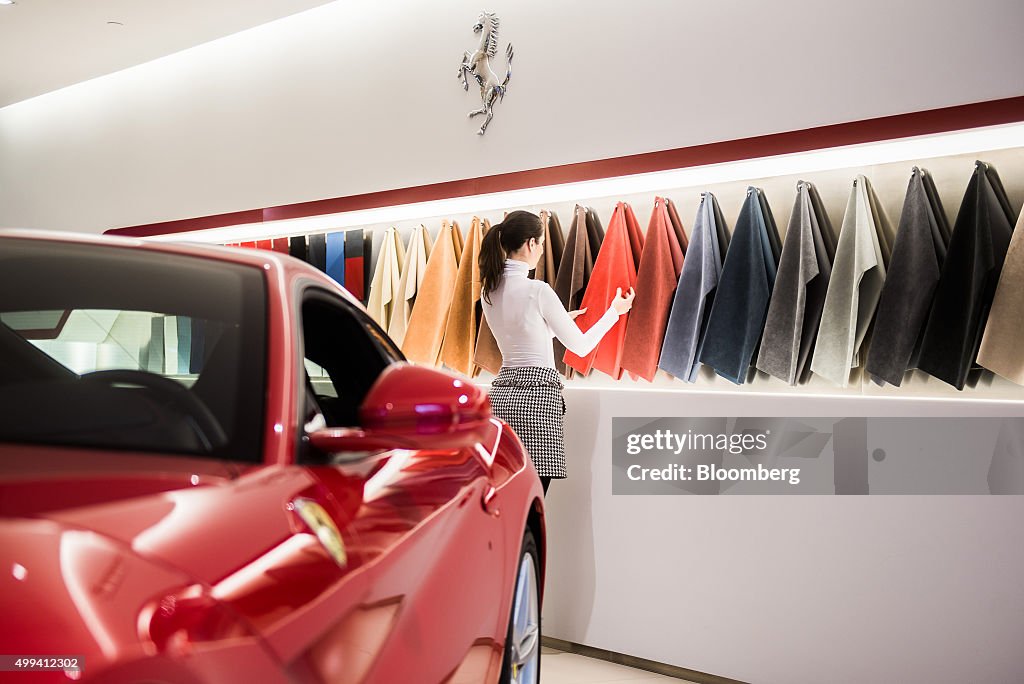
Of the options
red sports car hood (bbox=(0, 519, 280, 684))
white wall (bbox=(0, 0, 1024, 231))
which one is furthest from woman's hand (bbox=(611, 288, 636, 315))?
red sports car hood (bbox=(0, 519, 280, 684))

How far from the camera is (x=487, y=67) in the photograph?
4.41 m

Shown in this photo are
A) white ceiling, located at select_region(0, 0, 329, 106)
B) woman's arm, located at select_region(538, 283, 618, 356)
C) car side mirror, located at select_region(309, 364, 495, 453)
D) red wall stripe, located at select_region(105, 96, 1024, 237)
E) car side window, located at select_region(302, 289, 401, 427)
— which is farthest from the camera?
white ceiling, located at select_region(0, 0, 329, 106)

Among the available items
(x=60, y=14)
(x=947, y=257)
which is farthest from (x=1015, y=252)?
(x=60, y=14)

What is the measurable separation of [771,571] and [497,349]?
1635 millimetres

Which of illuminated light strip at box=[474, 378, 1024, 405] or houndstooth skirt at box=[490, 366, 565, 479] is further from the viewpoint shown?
houndstooth skirt at box=[490, 366, 565, 479]

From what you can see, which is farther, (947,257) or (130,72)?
(130,72)

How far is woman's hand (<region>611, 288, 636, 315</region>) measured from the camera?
3.91m

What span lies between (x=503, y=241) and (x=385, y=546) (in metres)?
2.70

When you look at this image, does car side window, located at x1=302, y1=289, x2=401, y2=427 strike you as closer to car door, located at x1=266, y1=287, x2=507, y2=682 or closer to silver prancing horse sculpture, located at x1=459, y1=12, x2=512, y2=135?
car door, located at x1=266, y1=287, x2=507, y2=682

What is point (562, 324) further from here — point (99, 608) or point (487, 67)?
point (99, 608)

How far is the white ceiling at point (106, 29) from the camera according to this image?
17.1 feet

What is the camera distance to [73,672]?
756 millimetres

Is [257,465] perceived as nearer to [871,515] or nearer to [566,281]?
[871,515]

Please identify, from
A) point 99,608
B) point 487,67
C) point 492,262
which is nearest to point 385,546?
point 99,608
